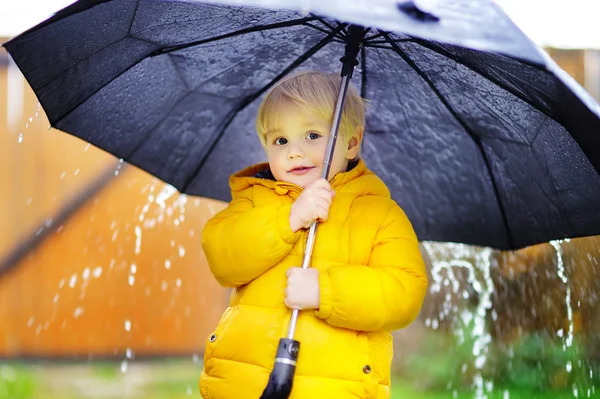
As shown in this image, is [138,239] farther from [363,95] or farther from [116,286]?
[363,95]

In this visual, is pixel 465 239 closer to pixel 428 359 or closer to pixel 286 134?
pixel 286 134

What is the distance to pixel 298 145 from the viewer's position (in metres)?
2.23

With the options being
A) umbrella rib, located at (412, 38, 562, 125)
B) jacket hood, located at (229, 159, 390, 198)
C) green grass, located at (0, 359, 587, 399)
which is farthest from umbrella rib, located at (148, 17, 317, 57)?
green grass, located at (0, 359, 587, 399)

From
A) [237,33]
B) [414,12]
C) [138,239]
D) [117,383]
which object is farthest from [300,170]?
[138,239]

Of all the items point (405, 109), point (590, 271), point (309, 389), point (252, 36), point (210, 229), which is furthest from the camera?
point (590, 271)

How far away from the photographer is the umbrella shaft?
2.03 m

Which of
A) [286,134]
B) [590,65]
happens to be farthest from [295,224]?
[590,65]

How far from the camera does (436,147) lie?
279 centimetres

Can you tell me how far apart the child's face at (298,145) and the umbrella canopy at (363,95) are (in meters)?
0.32

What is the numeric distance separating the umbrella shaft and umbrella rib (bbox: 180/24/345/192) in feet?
0.94

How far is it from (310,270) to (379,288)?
0.18m

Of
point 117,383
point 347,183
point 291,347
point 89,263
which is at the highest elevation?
point 347,183

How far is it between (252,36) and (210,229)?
0.66 meters

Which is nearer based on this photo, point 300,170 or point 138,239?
point 300,170
